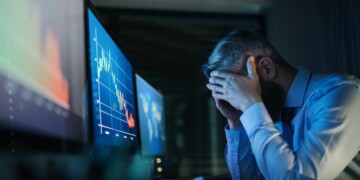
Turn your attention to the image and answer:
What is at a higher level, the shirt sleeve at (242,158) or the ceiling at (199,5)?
the ceiling at (199,5)

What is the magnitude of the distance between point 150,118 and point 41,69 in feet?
2.36

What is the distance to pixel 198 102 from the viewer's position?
322 centimetres

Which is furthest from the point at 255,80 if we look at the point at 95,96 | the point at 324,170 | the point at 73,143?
the point at 73,143

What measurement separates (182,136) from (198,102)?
259mm

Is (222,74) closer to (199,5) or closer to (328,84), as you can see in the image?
(328,84)

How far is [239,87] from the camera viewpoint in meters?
1.27

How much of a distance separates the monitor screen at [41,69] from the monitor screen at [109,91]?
74 mm

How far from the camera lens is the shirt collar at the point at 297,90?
4.31ft

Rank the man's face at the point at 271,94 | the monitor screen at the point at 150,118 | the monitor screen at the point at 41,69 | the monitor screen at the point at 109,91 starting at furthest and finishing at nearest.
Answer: the monitor screen at the point at 150,118
the man's face at the point at 271,94
the monitor screen at the point at 41,69
the monitor screen at the point at 109,91

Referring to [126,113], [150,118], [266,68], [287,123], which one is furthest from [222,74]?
[150,118]

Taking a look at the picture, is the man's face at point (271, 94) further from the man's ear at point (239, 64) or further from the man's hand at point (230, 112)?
the man's hand at point (230, 112)

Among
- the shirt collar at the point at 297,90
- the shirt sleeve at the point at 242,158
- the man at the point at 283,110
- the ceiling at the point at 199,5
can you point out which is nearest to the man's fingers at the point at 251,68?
the man at the point at 283,110

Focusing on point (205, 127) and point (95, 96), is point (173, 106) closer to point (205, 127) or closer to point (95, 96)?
point (205, 127)

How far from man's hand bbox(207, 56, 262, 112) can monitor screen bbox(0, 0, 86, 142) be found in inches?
15.4
